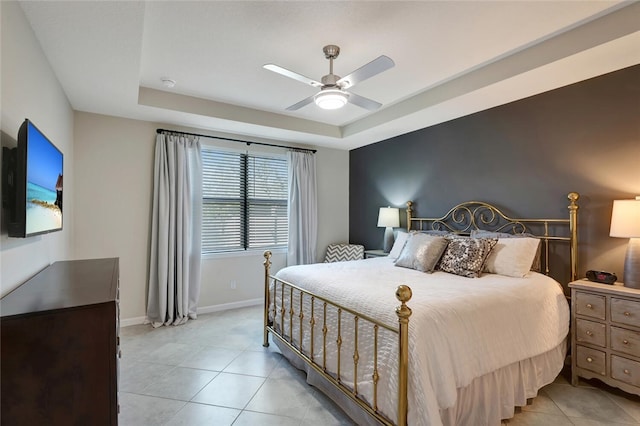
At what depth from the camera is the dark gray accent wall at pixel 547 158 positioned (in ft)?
8.31

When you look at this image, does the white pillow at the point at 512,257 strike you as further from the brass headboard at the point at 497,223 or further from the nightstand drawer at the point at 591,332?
the nightstand drawer at the point at 591,332

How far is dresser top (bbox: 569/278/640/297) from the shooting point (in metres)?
2.19

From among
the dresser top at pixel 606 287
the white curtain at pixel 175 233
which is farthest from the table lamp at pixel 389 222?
the white curtain at pixel 175 233

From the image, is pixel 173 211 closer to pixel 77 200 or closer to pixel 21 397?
Result: pixel 77 200

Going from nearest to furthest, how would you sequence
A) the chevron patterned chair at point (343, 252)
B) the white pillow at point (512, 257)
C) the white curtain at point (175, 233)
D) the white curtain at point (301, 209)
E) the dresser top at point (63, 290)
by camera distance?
the dresser top at point (63, 290), the white pillow at point (512, 257), the white curtain at point (175, 233), the white curtain at point (301, 209), the chevron patterned chair at point (343, 252)

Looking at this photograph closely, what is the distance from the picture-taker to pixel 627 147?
2.50 meters

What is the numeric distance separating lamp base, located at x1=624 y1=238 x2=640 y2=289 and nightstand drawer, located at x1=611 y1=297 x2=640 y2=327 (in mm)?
157

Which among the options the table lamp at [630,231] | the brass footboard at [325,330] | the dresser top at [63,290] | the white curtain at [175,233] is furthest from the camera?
the white curtain at [175,233]

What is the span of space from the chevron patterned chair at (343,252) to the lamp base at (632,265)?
9.97ft

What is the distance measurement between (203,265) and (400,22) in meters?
3.59

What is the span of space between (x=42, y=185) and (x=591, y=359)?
3855 mm

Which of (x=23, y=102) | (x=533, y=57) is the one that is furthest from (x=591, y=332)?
(x=23, y=102)

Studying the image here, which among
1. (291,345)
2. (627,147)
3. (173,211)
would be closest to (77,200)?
(173,211)

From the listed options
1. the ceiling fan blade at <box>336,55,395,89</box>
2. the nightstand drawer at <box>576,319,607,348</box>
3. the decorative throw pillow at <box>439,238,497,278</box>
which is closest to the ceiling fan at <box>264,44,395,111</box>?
the ceiling fan blade at <box>336,55,395,89</box>
